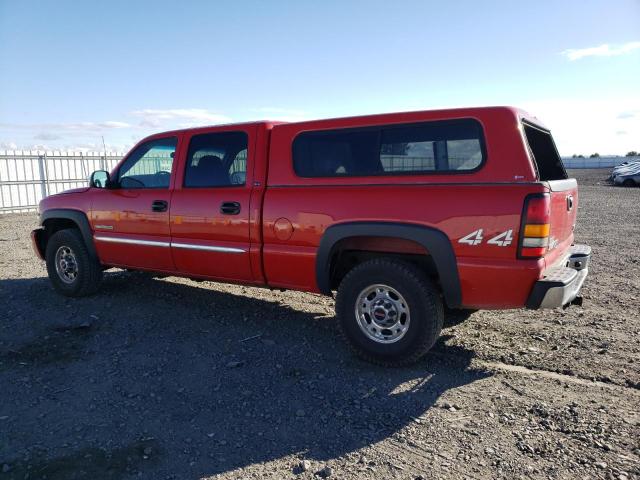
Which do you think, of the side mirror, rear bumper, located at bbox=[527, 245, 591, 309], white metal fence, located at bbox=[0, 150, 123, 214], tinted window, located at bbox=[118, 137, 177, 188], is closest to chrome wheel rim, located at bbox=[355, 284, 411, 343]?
rear bumper, located at bbox=[527, 245, 591, 309]

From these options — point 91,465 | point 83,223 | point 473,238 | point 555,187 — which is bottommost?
point 91,465

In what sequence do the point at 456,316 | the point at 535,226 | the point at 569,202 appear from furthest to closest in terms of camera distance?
the point at 456,316 → the point at 569,202 → the point at 535,226

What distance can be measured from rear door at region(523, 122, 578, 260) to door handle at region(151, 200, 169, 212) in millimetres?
3536

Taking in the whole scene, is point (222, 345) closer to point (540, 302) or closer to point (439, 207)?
point (439, 207)

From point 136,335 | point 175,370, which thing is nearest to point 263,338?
point 175,370

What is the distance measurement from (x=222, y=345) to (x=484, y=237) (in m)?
2.51

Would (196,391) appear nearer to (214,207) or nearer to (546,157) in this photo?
(214,207)

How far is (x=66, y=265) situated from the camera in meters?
6.09

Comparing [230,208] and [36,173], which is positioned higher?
[36,173]

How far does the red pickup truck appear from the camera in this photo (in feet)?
11.2

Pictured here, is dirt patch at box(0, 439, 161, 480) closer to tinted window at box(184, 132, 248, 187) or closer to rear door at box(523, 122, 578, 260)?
tinted window at box(184, 132, 248, 187)

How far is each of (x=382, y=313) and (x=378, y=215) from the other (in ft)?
2.67

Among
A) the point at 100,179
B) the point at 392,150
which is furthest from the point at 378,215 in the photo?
the point at 100,179

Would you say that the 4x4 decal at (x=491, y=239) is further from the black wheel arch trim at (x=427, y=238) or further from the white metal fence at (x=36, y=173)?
the white metal fence at (x=36, y=173)
